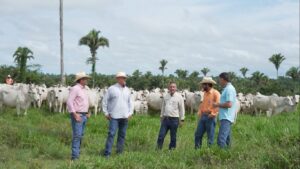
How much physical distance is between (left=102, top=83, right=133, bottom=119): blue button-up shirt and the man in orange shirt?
1.65 meters

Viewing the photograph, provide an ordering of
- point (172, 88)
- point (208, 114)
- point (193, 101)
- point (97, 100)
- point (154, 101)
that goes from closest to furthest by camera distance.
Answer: point (208, 114) → point (172, 88) → point (97, 100) → point (193, 101) → point (154, 101)

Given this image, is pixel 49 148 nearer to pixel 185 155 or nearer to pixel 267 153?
pixel 185 155

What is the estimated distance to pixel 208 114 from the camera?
11.2m

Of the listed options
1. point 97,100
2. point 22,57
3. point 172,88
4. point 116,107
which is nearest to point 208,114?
point 172,88

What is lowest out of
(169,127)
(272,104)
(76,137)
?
(76,137)

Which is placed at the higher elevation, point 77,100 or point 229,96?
point 229,96

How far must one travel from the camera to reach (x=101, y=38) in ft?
161

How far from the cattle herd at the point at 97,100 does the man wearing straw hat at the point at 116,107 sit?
903cm

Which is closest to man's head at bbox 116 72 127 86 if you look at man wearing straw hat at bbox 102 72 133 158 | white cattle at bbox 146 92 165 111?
man wearing straw hat at bbox 102 72 133 158

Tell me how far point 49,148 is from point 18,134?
1.44m

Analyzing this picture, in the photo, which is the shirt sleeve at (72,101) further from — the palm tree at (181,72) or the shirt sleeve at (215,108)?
the palm tree at (181,72)

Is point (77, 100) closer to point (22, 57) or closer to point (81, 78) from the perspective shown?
point (81, 78)

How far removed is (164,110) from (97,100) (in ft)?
34.4

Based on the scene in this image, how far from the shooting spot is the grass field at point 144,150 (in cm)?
865
